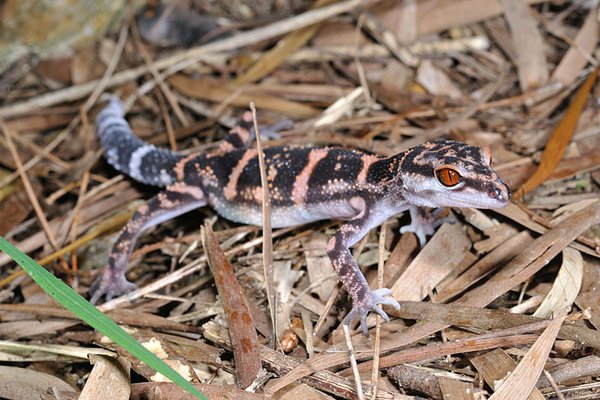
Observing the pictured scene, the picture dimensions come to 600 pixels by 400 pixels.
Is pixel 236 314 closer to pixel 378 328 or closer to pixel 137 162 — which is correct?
pixel 378 328

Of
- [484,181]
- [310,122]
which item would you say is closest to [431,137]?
[310,122]

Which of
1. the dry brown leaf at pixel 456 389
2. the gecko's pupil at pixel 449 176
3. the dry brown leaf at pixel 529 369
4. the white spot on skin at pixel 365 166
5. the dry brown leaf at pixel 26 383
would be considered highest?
the gecko's pupil at pixel 449 176

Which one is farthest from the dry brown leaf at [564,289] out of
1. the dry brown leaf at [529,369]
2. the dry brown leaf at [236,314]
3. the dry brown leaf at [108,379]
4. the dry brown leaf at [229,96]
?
the dry brown leaf at [229,96]

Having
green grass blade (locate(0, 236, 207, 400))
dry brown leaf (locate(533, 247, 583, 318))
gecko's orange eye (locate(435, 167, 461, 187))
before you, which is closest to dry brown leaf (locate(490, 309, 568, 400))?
dry brown leaf (locate(533, 247, 583, 318))

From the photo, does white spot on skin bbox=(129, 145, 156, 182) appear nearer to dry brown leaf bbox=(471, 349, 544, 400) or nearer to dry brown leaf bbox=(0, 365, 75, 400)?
dry brown leaf bbox=(0, 365, 75, 400)

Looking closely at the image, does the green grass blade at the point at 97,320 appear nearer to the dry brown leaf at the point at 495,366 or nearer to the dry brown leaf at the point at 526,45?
the dry brown leaf at the point at 495,366

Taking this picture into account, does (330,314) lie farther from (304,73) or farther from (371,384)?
(304,73)

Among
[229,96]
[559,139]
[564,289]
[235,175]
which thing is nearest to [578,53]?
[559,139]
